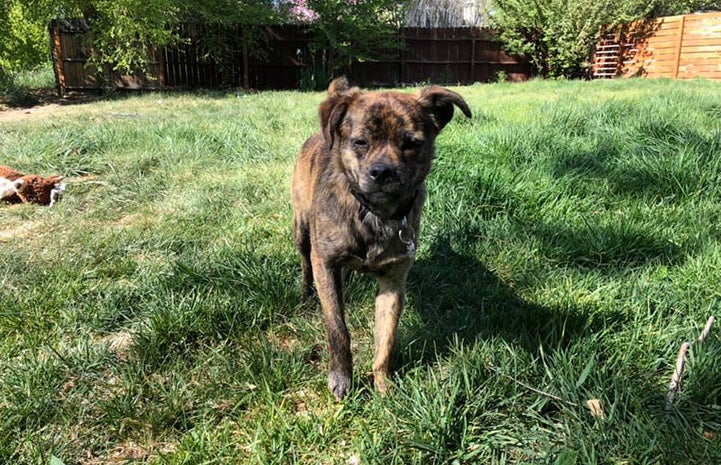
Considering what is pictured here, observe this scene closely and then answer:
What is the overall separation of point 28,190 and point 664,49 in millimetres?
20557

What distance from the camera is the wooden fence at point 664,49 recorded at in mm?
16734

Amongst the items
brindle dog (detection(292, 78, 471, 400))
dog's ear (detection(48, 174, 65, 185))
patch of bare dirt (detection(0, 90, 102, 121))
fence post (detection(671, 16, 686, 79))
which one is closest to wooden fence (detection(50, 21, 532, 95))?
patch of bare dirt (detection(0, 90, 102, 121))

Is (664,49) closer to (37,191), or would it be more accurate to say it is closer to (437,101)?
(437,101)

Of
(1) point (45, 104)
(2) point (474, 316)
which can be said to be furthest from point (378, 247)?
(1) point (45, 104)

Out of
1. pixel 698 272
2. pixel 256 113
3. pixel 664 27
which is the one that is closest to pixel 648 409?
pixel 698 272

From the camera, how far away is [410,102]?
107 inches

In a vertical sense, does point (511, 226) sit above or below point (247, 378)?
above

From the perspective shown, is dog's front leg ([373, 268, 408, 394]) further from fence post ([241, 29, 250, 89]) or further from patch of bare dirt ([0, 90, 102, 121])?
fence post ([241, 29, 250, 89])

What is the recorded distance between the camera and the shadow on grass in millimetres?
2650

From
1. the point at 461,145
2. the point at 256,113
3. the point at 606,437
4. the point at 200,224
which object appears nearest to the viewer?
the point at 606,437

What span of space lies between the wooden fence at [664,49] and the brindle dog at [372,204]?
728 inches

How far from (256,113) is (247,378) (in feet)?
25.8

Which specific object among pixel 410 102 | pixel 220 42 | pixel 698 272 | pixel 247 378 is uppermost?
pixel 220 42

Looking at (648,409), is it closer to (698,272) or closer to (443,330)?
(443,330)
